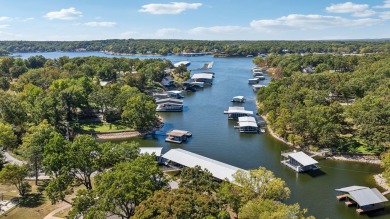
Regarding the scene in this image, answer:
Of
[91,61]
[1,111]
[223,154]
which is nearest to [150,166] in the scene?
[223,154]

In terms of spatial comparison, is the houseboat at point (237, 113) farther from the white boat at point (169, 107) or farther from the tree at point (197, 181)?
the tree at point (197, 181)

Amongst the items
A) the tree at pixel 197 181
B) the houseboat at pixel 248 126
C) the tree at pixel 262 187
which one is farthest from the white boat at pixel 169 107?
the tree at pixel 197 181

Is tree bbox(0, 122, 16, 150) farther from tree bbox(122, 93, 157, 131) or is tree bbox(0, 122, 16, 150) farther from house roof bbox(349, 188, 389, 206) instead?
house roof bbox(349, 188, 389, 206)

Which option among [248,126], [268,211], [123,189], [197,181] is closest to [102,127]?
[248,126]

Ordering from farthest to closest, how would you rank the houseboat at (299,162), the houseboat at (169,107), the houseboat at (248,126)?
the houseboat at (169,107), the houseboat at (248,126), the houseboat at (299,162)

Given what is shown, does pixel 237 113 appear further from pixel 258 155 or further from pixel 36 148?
pixel 36 148

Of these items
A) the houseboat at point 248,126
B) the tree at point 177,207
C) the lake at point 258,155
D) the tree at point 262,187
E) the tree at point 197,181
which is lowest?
the lake at point 258,155

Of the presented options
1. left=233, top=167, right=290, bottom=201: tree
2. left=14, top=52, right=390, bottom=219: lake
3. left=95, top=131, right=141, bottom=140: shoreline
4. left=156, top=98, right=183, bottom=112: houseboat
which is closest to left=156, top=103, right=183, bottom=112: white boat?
left=156, top=98, right=183, bottom=112: houseboat
